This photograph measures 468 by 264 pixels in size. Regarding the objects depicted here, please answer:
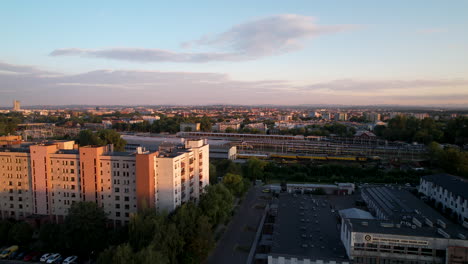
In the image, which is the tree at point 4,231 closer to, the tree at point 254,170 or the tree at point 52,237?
the tree at point 52,237

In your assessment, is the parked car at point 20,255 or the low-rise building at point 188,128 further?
the low-rise building at point 188,128

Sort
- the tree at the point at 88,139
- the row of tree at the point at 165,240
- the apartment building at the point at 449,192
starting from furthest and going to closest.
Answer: the tree at the point at 88,139 → the apartment building at the point at 449,192 → the row of tree at the point at 165,240

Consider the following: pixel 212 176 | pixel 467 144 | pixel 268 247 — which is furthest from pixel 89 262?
pixel 467 144

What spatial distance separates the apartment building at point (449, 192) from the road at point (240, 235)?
30.7 ft

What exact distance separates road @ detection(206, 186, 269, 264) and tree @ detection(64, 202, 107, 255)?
4.27 meters

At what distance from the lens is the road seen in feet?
38.4

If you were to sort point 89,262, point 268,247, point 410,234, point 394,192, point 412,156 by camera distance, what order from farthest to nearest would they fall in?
point 412,156
point 394,192
point 268,247
point 89,262
point 410,234

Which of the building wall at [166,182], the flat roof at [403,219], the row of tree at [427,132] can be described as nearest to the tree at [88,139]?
the building wall at [166,182]

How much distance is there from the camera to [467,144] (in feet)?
112

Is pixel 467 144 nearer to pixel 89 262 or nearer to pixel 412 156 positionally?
pixel 412 156

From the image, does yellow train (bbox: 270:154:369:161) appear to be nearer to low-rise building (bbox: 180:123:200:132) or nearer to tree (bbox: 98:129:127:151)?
tree (bbox: 98:129:127:151)

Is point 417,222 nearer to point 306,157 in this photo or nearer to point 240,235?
point 240,235

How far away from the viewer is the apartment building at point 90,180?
1298cm

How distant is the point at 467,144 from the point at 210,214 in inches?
1357
